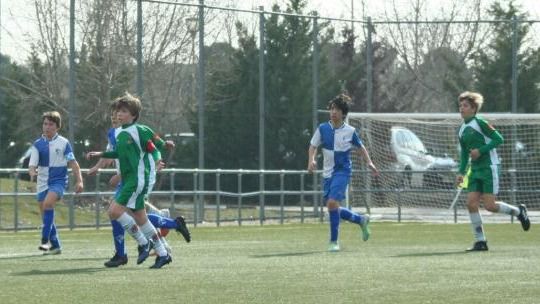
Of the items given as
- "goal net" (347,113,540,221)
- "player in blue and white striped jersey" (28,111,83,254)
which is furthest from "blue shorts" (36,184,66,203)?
"goal net" (347,113,540,221)

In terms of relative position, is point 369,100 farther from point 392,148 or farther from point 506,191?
point 506,191

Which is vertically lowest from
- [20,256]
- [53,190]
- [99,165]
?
[20,256]

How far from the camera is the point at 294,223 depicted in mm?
28125

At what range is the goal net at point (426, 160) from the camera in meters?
29.9

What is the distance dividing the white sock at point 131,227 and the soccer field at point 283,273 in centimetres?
30

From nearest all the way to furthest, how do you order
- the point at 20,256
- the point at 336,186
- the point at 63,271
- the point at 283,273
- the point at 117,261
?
the point at 283,273 → the point at 63,271 → the point at 117,261 → the point at 20,256 → the point at 336,186

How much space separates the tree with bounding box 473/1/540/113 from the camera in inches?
1291

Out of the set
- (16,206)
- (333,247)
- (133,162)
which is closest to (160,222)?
(133,162)

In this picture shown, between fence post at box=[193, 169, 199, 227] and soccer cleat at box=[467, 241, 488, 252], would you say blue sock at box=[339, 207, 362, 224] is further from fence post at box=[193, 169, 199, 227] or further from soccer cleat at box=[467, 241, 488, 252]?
fence post at box=[193, 169, 199, 227]

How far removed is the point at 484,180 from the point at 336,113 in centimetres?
190

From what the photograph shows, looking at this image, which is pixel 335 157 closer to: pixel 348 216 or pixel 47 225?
pixel 348 216

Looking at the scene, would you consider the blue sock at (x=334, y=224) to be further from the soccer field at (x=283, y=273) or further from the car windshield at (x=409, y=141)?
the car windshield at (x=409, y=141)

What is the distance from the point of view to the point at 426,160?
108 ft

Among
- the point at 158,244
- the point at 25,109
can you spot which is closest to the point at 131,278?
the point at 158,244
